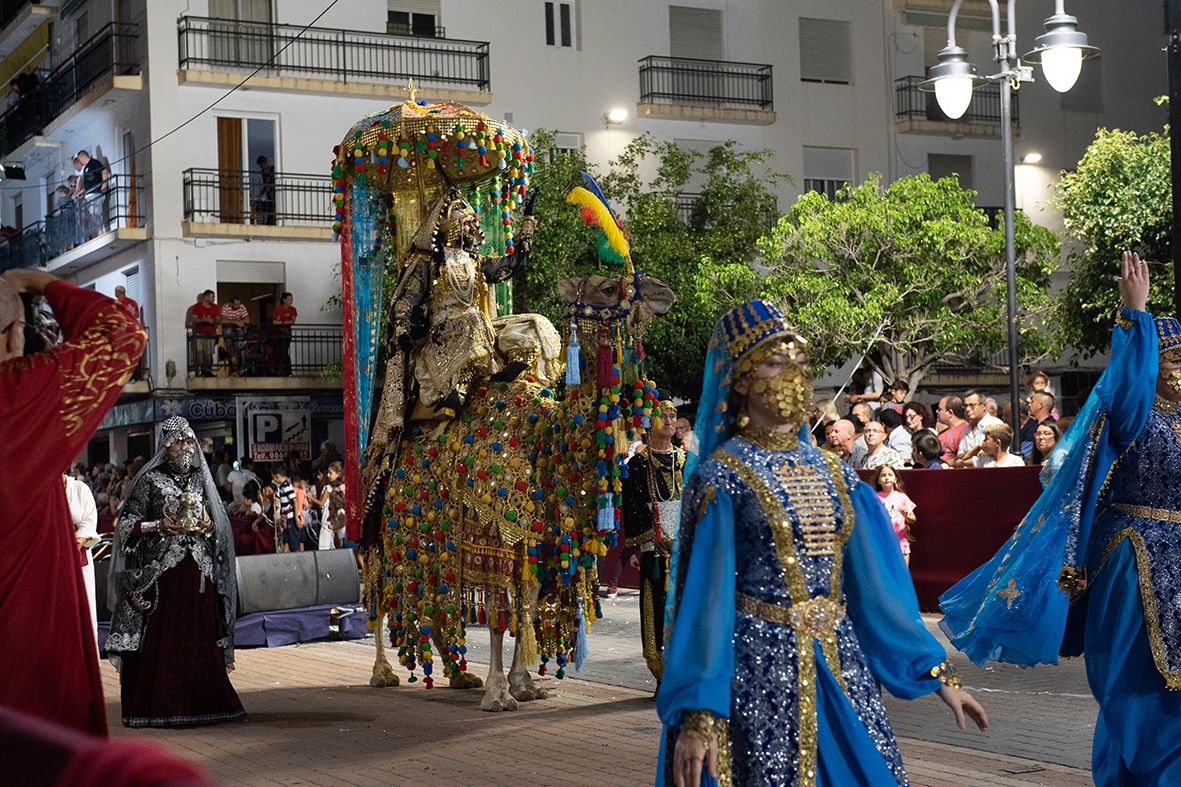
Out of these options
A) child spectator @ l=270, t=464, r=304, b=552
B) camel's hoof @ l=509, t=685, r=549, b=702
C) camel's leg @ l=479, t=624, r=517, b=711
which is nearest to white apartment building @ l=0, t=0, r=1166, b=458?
child spectator @ l=270, t=464, r=304, b=552

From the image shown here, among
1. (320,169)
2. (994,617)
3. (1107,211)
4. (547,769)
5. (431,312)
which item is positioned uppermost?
(320,169)

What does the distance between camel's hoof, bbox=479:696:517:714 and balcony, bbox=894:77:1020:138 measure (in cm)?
2519

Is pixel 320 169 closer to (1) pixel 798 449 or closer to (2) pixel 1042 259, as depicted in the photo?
(2) pixel 1042 259

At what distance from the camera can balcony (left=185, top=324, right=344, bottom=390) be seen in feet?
97.1

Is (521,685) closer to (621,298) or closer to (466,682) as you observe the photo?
(466,682)

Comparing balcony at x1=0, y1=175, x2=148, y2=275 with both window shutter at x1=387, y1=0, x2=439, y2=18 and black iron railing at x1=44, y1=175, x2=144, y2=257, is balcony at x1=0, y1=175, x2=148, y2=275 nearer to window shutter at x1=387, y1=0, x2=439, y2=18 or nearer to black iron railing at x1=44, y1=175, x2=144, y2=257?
black iron railing at x1=44, y1=175, x2=144, y2=257

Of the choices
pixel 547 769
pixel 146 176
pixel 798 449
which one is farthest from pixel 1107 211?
pixel 798 449

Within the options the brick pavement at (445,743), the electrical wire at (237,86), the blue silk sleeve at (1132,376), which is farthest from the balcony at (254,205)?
the blue silk sleeve at (1132,376)

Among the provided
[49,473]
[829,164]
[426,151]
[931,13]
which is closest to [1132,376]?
[49,473]

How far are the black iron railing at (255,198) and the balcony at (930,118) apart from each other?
12.0 metres

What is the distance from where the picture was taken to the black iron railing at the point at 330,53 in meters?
30.2

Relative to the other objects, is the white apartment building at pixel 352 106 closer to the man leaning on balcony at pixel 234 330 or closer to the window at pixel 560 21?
the window at pixel 560 21

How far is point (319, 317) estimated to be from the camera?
31.2 m

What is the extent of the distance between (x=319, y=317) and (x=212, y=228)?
8.80ft
